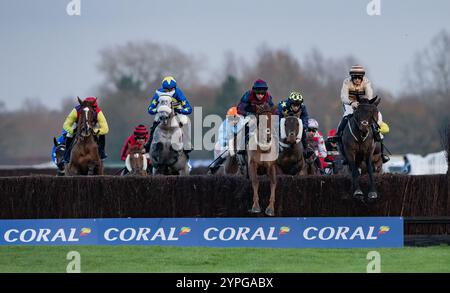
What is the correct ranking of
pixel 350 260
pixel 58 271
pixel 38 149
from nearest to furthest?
pixel 58 271
pixel 350 260
pixel 38 149

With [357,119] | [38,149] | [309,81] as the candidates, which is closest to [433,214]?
[357,119]

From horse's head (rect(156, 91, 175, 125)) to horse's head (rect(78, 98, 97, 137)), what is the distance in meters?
1.03

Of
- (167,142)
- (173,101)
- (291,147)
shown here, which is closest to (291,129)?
(291,147)

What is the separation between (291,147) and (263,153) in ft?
4.32

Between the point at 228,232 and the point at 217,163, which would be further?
the point at 217,163

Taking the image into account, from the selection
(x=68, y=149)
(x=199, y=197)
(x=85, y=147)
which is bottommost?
(x=199, y=197)

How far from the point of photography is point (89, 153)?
1817 centimetres

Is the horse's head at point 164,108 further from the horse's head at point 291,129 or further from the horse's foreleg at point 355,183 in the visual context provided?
the horse's foreleg at point 355,183

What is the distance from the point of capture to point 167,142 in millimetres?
18547

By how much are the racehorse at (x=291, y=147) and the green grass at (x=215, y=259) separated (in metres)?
3.07

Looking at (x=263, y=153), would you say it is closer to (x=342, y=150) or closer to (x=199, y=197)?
(x=199, y=197)

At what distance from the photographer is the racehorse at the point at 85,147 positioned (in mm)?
18016
